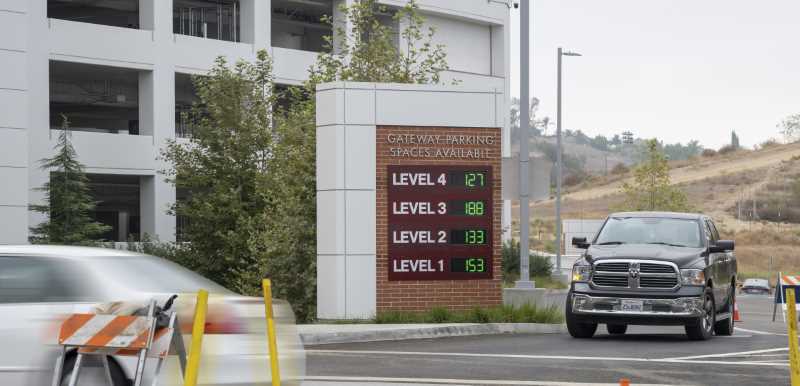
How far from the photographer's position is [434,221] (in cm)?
2256

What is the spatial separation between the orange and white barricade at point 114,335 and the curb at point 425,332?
9.86 meters

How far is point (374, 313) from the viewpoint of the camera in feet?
74.2

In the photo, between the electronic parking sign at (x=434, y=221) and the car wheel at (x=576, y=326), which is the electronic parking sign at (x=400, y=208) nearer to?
the electronic parking sign at (x=434, y=221)

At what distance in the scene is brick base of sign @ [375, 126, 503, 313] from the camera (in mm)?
22672

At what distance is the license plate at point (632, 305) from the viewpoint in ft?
63.3

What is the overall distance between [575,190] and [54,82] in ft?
329

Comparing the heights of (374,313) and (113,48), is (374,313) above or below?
below

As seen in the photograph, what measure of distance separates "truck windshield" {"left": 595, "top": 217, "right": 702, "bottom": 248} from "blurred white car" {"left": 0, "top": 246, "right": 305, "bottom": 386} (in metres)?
11.2

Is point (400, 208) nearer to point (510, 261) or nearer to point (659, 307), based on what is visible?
point (659, 307)

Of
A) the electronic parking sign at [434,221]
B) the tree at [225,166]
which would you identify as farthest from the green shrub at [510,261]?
the electronic parking sign at [434,221]

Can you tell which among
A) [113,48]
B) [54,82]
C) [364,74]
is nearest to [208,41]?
[113,48]

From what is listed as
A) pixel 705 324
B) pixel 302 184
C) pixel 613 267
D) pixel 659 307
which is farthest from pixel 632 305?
pixel 302 184

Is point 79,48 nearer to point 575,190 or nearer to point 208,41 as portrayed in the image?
point 208,41

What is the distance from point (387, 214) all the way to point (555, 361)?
7.07 m
